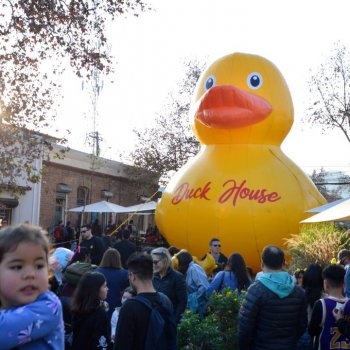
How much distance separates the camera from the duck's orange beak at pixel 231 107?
1127 centimetres

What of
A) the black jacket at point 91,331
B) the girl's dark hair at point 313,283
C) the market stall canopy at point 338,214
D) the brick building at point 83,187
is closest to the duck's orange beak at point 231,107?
the market stall canopy at point 338,214

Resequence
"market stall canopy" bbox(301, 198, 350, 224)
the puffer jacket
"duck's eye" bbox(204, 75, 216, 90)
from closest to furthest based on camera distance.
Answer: the puffer jacket < "market stall canopy" bbox(301, 198, 350, 224) < "duck's eye" bbox(204, 75, 216, 90)

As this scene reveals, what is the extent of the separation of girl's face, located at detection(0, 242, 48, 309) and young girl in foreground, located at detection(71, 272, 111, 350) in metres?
1.90

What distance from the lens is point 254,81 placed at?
11961 millimetres

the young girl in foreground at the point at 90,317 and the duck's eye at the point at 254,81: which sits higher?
the duck's eye at the point at 254,81

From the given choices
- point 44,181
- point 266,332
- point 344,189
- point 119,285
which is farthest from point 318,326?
point 344,189

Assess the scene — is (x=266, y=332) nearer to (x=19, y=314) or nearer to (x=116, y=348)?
(x=116, y=348)

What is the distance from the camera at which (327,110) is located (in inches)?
1065

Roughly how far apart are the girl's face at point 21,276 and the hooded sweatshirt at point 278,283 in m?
2.51

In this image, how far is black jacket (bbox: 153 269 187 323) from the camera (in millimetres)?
5152

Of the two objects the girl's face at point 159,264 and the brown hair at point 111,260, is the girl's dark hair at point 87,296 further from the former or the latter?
the brown hair at point 111,260

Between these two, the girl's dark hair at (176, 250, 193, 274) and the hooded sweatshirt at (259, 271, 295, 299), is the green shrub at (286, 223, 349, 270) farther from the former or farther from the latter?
the hooded sweatshirt at (259, 271, 295, 299)

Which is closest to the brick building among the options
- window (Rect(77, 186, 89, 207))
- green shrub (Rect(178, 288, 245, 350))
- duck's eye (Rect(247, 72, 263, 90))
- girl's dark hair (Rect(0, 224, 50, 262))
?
window (Rect(77, 186, 89, 207))

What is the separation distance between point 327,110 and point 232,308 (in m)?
23.9
